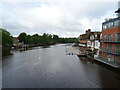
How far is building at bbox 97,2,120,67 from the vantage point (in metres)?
22.5

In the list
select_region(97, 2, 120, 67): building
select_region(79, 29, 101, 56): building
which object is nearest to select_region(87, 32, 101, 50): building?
select_region(79, 29, 101, 56): building

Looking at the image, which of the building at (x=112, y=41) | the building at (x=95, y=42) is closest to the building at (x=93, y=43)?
the building at (x=95, y=42)

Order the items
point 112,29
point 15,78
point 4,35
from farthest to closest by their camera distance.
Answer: point 4,35 → point 112,29 → point 15,78

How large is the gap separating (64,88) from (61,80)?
2693 millimetres

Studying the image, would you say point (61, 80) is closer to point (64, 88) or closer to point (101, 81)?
point (64, 88)

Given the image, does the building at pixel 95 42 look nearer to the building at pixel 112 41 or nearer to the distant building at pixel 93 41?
the distant building at pixel 93 41

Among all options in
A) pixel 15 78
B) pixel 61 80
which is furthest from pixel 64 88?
pixel 15 78

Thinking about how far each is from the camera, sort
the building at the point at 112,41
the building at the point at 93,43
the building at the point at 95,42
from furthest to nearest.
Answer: the building at the point at 93,43, the building at the point at 95,42, the building at the point at 112,41

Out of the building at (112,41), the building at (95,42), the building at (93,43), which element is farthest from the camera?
the building at (93,43)

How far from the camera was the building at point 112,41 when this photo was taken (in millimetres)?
22500

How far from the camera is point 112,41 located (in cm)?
2373

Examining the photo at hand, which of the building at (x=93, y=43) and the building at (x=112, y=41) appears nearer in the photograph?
the building at (x=112, y=41)

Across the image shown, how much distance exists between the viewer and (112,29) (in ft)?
80.2

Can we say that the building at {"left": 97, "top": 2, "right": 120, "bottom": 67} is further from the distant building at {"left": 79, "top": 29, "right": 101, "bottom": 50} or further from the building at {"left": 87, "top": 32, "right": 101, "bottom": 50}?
the distant building at {"left": 79, "top": 29, "right": 101, "bottom": 50}
